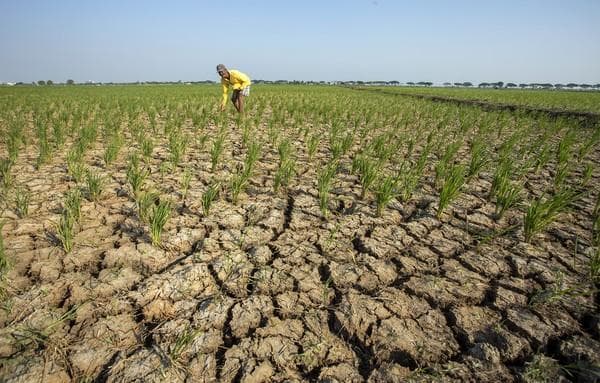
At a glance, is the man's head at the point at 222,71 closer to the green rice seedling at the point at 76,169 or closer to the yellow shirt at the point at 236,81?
the yellow shirt at the point at 236,81

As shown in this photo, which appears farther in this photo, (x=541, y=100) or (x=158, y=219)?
(x=541, y=100)

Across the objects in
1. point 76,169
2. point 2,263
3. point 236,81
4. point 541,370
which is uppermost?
point 236,81

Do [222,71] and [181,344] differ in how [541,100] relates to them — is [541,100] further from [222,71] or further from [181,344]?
[181,344]

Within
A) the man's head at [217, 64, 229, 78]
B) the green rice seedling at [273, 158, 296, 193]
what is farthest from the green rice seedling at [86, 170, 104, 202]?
the man's head at [217, 64, 229, 78]

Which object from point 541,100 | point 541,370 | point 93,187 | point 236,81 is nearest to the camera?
point 541,370

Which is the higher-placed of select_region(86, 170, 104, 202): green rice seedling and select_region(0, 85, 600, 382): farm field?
select_region(86, 170, 104, 202): green rice seedling

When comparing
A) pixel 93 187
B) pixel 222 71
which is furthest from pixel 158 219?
pixel 222 71

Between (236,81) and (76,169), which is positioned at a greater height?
(236,81)

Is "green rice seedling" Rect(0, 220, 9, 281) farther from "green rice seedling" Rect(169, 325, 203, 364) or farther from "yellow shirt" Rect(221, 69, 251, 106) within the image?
"yellow shirt" Rect(221, 69, 251, 106)

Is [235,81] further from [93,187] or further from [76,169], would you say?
[93,187]

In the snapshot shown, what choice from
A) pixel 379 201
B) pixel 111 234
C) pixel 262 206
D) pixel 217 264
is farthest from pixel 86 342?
pixel 379 201

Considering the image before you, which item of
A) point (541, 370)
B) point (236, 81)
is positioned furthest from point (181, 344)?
point (236, 81)

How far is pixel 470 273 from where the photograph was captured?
1.88 metres

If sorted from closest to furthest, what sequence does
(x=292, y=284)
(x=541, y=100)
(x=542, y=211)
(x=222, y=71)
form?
(x=292, y=284) < (x=542, y=211) < (x=222, y=71) < (x=541, y=100)
